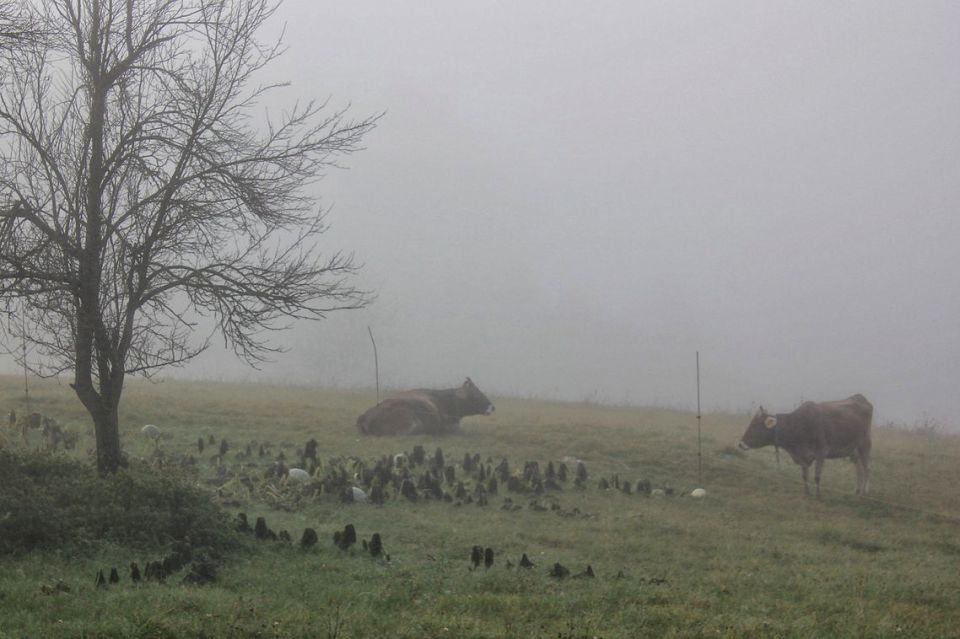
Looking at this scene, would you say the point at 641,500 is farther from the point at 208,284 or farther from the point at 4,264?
the point at 4,264

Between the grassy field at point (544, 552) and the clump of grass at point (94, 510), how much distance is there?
11.3 inches

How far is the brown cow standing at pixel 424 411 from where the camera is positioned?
68.9 ft

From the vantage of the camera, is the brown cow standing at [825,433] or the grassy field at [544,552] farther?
the brown cow standing at [825,433]

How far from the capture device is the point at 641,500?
50.7 feet

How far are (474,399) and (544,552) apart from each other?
39.8ft

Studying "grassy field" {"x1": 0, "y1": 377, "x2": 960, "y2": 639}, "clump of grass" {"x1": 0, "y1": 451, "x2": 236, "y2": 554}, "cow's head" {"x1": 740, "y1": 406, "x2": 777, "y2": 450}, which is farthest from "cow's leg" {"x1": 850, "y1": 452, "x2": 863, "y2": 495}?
"clump of grass" {"x1": 0, "y1": 451, "x2": 236, "y2": 554}

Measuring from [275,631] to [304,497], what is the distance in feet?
21.9

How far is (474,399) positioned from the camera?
23031mm

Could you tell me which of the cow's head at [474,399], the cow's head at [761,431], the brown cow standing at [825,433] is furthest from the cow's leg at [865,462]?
the cow's head at [474,399]

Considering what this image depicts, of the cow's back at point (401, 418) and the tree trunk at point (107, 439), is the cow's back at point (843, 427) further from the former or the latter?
the tree trunk at point (107, 439)

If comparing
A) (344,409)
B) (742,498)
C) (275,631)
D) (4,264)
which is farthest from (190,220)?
(344,409)

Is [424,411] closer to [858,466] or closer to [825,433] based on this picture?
[825,433]

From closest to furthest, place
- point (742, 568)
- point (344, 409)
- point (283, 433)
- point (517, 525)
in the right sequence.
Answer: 1. point (742, 568)
2. point (517, 525)
3. point (283, 433)
4. point (344, 409)

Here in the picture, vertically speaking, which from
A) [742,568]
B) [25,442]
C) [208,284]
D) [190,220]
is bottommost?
[742,568]
